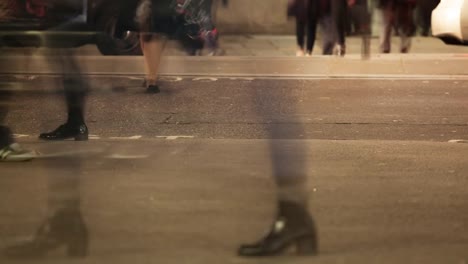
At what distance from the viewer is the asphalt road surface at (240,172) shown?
5.67 meters

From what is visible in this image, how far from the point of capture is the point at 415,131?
9391 millimetres

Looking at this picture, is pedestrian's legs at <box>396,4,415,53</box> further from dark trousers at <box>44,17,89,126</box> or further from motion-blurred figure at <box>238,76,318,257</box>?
dark trousers at <box>44,17,89,126</box>

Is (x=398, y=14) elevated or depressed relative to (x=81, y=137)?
elevated

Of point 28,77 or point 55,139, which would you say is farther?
point 28,77

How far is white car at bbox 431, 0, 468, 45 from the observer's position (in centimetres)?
526

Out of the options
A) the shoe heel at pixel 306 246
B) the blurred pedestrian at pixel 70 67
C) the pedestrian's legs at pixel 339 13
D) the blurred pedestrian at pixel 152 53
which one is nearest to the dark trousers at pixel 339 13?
the pedestrian's legs at pixel 339 13

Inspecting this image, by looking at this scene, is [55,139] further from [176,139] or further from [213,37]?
[213,37]

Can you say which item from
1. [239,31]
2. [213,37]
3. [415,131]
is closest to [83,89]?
[415,131]

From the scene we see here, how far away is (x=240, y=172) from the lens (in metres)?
7.36

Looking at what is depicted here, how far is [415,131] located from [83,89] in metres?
3.31

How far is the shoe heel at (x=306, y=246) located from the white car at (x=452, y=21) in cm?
121

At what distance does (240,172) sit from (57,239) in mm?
1954

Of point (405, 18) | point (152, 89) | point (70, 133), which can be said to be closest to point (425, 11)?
point (405, 18)

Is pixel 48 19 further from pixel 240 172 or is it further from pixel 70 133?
pixel 70 133
